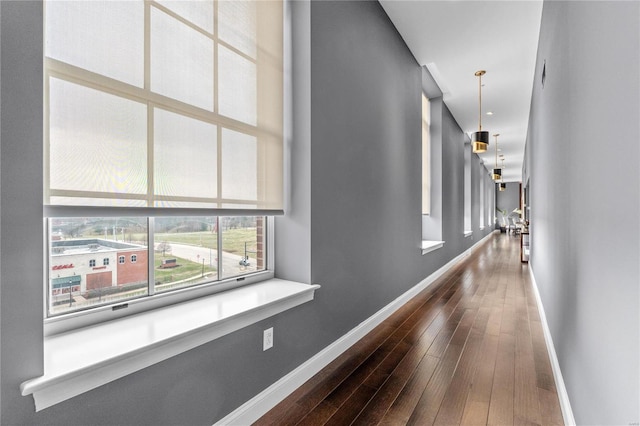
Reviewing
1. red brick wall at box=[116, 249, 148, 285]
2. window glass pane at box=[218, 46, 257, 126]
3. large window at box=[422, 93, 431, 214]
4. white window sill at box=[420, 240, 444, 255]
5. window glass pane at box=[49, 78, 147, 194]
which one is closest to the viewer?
window glass pane at box=[49, 78, 147, 194]

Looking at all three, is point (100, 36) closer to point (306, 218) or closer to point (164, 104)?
point (164, 104)

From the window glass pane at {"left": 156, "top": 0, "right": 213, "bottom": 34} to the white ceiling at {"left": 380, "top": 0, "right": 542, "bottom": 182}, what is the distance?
85.2 inches

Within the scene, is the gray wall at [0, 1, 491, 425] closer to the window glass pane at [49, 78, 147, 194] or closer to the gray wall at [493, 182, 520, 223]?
the window glass pane at [49, 78, 147, 194]

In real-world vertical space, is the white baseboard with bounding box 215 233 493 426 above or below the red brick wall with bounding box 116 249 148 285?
below

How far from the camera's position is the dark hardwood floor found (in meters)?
1.77

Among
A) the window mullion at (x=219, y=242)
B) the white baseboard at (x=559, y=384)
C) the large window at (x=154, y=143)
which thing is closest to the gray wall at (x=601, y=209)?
the white baseboard at (x=559, y=384)

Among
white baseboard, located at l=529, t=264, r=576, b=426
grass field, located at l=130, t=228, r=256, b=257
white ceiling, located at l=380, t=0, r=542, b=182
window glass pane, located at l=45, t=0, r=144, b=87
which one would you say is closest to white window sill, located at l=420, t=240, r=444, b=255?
white baseboard, located at l=529, t=264, r=576, b=426

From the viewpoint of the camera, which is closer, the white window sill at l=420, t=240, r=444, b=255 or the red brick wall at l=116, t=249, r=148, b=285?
the red brick wall at l=116, t=249, r=148, b=285

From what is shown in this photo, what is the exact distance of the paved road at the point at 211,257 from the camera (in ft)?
5.43

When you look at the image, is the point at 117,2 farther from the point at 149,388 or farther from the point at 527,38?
the point at 527,38

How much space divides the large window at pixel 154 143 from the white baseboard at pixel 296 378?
682mm

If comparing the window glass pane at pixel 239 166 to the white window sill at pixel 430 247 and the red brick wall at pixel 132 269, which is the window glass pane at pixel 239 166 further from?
the white window sill at pixel 430 247

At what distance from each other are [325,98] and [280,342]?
1.68 meters

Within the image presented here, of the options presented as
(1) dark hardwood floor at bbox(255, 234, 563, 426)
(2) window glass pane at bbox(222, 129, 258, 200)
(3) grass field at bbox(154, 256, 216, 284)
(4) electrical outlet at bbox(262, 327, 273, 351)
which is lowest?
(1) dark hardwood floor at bbox(255, 234, 563, 426)
